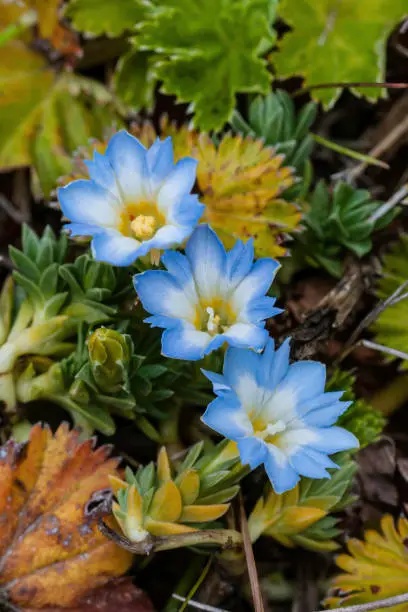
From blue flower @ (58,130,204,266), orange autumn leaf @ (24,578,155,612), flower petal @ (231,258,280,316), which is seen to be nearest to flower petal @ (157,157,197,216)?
blue flower @ (58,130,204,266)

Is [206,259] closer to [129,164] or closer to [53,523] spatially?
[129,164]

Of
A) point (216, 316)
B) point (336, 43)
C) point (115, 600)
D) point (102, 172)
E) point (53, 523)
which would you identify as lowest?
point (115, 600)

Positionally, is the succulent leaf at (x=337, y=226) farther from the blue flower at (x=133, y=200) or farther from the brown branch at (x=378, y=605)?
the brown branch at (x=378, y=605)

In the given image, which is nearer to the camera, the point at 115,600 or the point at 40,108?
the point at 115,600

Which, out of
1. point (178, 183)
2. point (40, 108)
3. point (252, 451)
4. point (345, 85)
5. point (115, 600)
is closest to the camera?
point (252, 451)

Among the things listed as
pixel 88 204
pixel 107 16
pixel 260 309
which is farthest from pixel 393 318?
pixel 107 16

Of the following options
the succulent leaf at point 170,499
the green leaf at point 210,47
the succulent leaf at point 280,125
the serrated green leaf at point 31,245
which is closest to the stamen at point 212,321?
the succulent leaf at point 170,499

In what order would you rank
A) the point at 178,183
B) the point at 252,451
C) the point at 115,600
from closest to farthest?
1. the point at 252,451
2. the point at 178,183
3. the point at 115,600

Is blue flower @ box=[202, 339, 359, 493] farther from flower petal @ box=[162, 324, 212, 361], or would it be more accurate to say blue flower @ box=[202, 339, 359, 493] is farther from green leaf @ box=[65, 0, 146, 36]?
green leaf @ box=[65, 0, 146, 36]
